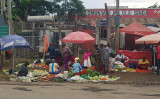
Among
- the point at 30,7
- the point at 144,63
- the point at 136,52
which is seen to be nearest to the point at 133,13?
the point at 30,7

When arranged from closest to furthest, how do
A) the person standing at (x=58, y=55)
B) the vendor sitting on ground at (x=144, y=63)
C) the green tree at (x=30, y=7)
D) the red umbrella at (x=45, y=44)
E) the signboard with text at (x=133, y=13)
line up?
the vendor sitting on ground at (x=144, y=63) < the person standing at (x=58, y=55) < the red umbrella at (x=45, y=44) < the green tree at (x=30, y=7) < the signboard with text at (x=133, y=13)

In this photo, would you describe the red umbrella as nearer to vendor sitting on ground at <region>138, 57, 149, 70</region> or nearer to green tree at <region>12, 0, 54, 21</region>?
vendor sitting on ground at <region>138, 57, 149, 70</region>

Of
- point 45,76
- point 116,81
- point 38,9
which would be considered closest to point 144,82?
point 116,81

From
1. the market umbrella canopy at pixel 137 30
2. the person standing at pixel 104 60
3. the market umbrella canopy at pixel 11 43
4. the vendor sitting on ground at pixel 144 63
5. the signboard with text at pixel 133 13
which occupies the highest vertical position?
the signboard with text at pixel 133 13

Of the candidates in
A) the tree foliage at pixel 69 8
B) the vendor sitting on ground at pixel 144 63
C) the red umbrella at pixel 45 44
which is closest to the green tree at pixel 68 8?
the tree foliage at pixel 69 8

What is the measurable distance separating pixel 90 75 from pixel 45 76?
2.10 meters

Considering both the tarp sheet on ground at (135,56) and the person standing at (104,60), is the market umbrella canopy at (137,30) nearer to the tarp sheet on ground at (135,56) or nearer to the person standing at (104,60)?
the tarp sheet on ground at (135,56)

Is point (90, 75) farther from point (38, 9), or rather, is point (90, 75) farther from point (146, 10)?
point (146, 10)

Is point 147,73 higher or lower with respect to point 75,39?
lower

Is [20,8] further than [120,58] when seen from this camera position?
Yes

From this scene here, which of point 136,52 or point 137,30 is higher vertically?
point 137,30

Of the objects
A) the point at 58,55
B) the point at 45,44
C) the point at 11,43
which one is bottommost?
the point at 58,55

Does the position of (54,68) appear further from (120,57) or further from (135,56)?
(135,56)

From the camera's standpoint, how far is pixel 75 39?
54.0 feet
